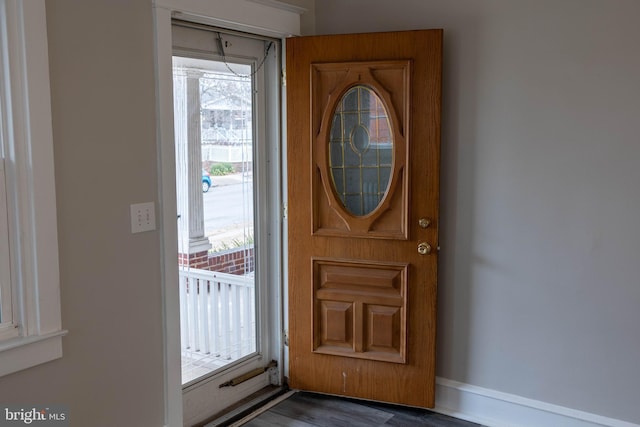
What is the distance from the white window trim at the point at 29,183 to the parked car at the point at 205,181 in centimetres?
101

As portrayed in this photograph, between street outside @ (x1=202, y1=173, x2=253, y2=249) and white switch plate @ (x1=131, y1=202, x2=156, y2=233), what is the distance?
0.56 metres

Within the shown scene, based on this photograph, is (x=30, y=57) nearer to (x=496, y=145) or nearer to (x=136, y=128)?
(x=136, y=128)

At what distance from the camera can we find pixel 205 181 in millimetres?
3021

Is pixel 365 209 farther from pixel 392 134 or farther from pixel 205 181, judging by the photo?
pixel 205 181

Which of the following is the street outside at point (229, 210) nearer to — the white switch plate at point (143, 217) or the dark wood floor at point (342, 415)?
the white switch plate at point (143, 217)

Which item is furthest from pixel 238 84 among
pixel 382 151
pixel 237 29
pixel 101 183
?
pixel 101 183

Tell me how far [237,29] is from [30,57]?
3.97ft

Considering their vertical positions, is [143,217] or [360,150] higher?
[360,150]

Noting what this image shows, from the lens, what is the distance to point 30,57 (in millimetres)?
1955

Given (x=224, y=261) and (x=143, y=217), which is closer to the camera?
(x=143, y=217)

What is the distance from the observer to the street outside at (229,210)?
10.1 feet

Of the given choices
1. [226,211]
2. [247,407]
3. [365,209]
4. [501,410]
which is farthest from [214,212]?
[501,410]

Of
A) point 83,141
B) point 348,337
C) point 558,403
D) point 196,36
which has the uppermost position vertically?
point 196,36

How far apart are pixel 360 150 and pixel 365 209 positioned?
31 centimetres
